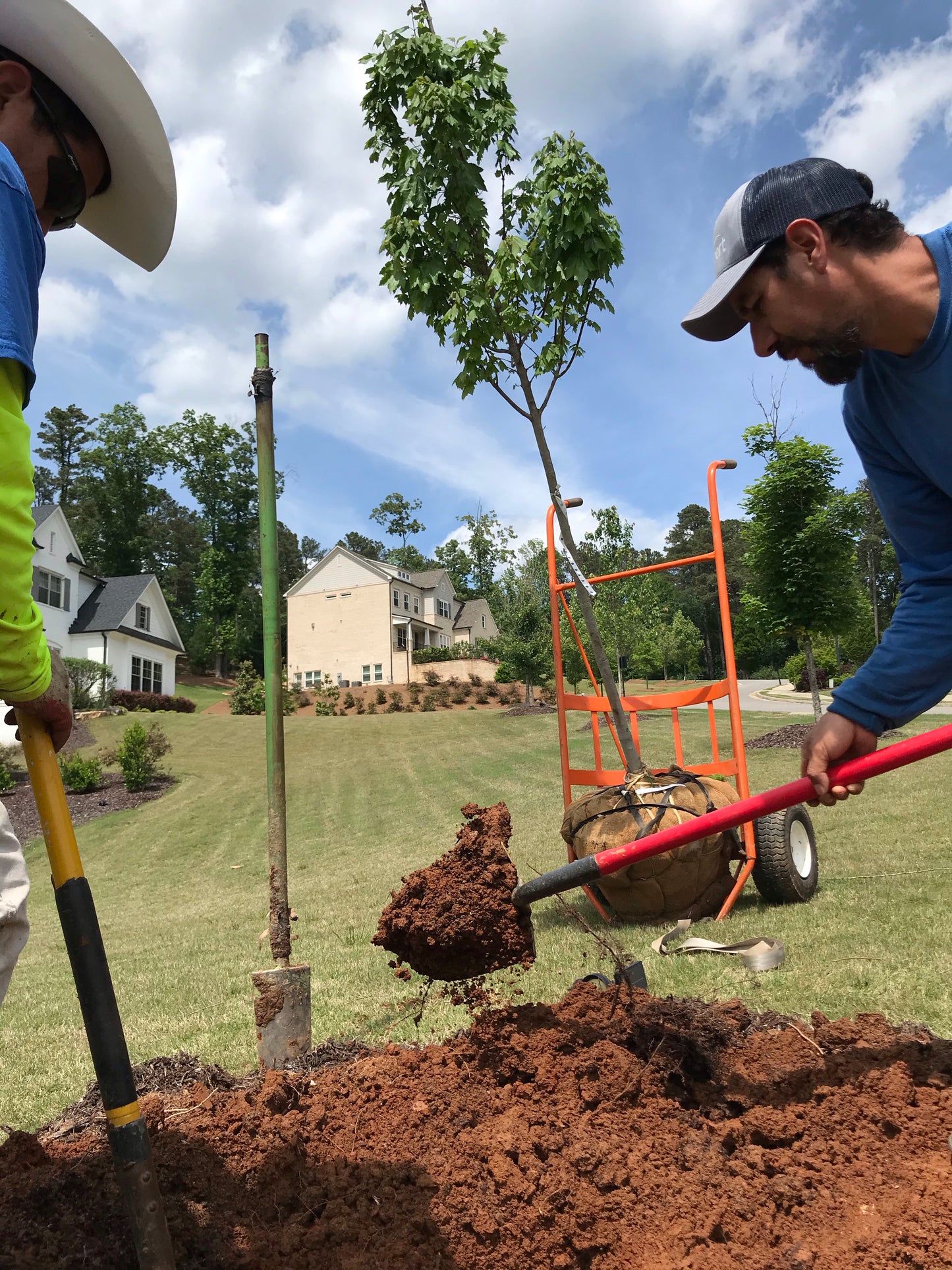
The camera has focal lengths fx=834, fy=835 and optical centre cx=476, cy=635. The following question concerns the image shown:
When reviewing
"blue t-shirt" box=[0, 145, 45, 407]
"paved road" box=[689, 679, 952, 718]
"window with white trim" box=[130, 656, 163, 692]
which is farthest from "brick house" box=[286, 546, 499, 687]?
"blue t-shirt" box=[0, 145, 45, 407]

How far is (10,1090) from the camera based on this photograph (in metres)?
3.47

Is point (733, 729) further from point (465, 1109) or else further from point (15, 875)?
point (15, 875)

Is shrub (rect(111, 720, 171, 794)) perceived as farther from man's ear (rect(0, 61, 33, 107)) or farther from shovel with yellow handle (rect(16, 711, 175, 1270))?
man's ear (rect(0, 61, 33, 107))

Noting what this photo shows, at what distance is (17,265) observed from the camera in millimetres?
1307

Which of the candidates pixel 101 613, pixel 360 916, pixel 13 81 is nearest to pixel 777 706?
pixel 360 916

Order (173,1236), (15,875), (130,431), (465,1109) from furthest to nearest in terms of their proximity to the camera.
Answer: (130,431) → (465,1109) → (173,1236) → (15,875)

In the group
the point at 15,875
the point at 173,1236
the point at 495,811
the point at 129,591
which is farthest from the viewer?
the point at 129,591

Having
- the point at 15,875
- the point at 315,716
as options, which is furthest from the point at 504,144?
the point at 315,716

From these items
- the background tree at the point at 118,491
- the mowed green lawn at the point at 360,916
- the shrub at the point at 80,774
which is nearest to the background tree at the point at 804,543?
the mowed green lawn at the point at 360,916

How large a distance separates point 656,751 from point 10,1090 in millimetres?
15469

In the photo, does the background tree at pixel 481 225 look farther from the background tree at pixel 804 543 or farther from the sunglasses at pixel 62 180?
the background tree at pixel 804 543

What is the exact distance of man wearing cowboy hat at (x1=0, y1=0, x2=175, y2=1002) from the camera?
1304 mm

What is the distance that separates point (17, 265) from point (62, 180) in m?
0.39

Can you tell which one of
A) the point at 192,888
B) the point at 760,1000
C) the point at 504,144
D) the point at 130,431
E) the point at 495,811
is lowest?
the point at 192,888
